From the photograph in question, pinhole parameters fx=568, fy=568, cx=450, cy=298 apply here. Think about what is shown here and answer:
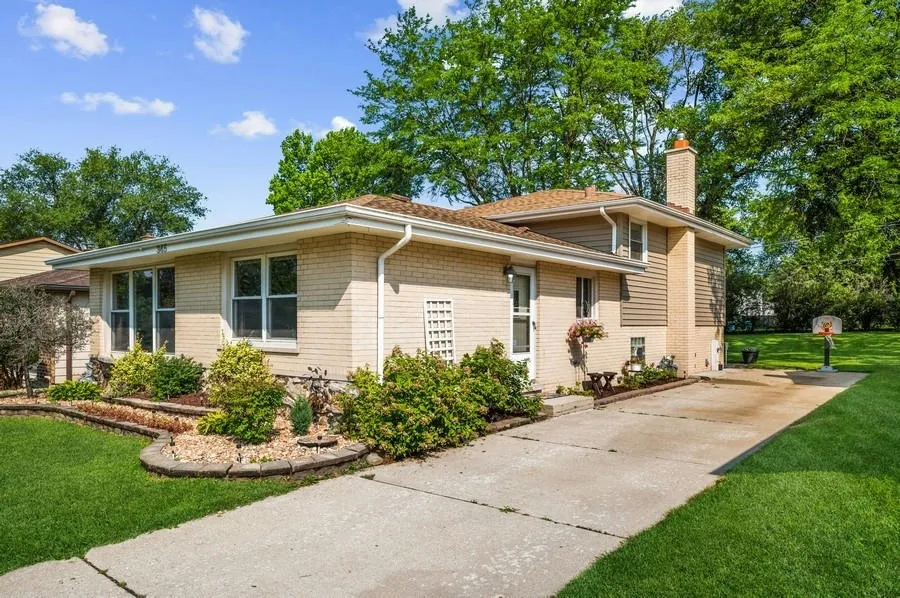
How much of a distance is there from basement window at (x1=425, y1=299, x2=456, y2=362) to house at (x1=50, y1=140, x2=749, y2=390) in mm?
22

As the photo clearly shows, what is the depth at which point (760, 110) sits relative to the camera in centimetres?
1648

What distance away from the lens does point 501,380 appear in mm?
8375

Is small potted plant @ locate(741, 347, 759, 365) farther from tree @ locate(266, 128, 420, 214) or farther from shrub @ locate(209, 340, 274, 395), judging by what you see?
tree @ locate(266, 128, 420, 214)

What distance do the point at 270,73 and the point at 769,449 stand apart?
15.3 meters

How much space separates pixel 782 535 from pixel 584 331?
729 cm

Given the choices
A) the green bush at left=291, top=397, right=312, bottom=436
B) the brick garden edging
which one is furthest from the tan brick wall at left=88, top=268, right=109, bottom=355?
the brick garden edging

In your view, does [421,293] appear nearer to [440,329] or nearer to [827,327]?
[440,329]

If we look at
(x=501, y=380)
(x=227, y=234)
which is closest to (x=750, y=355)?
(x=501, y=380)

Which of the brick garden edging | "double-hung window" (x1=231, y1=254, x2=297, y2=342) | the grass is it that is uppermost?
"double-hung window" (x1=231, y1=254, x2=297, y2=342)

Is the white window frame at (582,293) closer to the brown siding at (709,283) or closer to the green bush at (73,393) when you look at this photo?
the brown siding at (709,283)

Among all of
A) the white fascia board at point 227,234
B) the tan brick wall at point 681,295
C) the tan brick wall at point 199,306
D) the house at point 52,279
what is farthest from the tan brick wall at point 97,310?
the tan brick wall at point 681,295

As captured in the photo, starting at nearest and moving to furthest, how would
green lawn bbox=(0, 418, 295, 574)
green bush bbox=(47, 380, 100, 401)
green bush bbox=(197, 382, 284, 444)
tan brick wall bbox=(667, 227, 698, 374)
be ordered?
green lawn bbox=(0, 418, 295, 574) < green bush bbox=(197, 382, 284, 444) < green bush bbox=(47, 380, 100, 401) < tan brick wall bbox=(667, 227, 698, 374)

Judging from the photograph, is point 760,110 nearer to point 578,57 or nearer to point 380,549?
point 578,57

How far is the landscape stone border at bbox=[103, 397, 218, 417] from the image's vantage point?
8.30 m
